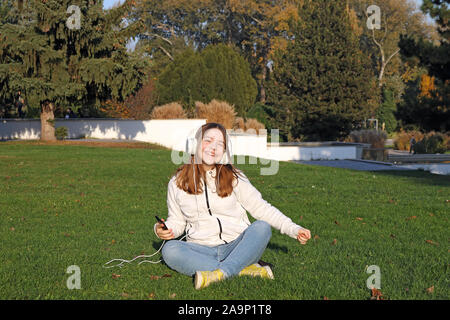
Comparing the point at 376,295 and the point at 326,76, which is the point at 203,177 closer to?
the point at 376,295

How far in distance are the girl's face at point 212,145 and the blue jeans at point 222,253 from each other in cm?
70

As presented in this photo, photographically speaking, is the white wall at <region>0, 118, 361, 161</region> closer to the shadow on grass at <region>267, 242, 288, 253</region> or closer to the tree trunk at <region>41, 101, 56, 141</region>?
the tree trunk at <region>41, 101, 56, 141</region>

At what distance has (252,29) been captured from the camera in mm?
55906

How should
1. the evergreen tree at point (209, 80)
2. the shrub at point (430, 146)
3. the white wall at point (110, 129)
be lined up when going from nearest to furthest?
the shrub at point (430, 146) → the white wall at point (110, 129) → the evergreen tree at point (209, 80)

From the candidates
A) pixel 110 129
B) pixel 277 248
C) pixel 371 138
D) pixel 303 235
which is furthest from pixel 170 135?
pixel 303 235

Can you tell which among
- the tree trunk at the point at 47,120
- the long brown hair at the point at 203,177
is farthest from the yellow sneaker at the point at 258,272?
the tree trunk at the point at 47,120

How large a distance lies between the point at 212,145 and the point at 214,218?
0.66 metres

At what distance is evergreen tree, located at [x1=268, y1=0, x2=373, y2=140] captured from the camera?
3097cm

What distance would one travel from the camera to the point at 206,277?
465 centimetres

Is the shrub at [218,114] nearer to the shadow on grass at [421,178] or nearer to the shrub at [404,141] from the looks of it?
the shrub at [404,141]

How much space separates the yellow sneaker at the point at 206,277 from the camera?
15.1 feet

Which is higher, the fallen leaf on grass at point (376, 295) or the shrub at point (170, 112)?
the shrub at point (170, 112)
